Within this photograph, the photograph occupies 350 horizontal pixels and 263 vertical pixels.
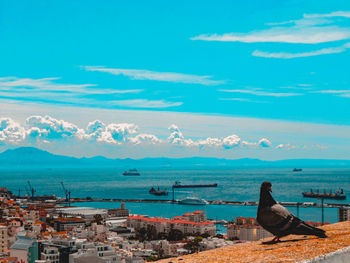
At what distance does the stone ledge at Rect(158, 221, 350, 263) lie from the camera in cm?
263

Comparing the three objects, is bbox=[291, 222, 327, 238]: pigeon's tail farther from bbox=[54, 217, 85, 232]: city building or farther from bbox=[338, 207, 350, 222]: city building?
bbox=[54, 217, 85, 232]: city building

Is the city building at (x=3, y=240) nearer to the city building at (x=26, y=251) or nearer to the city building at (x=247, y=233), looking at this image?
the city building at (x=26, y=251)

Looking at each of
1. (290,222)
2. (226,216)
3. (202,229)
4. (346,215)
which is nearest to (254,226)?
(202,229)

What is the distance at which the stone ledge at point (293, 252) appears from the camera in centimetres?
263

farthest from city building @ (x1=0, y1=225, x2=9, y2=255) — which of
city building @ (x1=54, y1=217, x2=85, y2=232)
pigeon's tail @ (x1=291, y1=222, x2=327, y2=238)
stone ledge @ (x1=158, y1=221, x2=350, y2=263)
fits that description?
pigeon's tail @ (x1=291, y1=222, x2=327, y2=238)

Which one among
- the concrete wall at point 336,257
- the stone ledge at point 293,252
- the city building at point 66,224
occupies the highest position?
the concrete wall at point 336,257

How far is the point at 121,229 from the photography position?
125ft

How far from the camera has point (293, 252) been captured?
2975mm

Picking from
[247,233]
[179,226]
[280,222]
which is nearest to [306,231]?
[280,222]

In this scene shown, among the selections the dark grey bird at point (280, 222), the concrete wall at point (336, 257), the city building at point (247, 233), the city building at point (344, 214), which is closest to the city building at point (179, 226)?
the city building at point (247, 233)

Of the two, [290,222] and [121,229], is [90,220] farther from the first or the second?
[290,222]

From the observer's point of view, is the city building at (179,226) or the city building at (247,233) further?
the city building at (179,226)

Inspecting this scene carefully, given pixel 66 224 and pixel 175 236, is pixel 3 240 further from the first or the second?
pixel 66 224

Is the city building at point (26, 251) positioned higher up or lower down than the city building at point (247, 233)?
higher up
